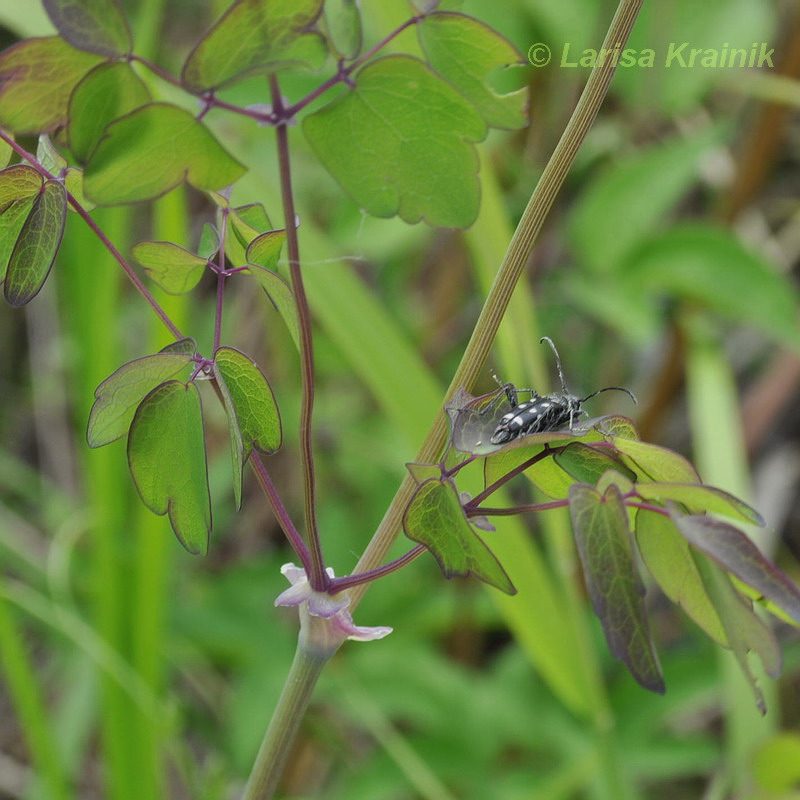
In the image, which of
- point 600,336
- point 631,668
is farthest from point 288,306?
point 600,336

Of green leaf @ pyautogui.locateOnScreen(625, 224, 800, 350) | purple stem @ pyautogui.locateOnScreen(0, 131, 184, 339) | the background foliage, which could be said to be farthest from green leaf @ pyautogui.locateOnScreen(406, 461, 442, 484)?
green leaf @ pyautogui.locateOnScreen(625, 224, 800, 350)

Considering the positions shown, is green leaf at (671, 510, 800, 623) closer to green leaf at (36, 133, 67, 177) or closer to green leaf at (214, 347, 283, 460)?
green leaf at (214, 347, 283, 460)

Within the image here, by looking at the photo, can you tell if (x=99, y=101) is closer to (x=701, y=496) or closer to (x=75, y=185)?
(x=75, y=185)

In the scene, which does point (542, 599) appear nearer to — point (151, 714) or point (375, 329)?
point (375, 329)

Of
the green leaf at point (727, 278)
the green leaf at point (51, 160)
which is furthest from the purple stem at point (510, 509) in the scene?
the green leaf at point (727, 278)

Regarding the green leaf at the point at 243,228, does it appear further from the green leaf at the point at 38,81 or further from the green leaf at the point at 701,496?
the green leaf at the point at 701,496

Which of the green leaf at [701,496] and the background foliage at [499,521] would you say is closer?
the green leaf at [701,496]
